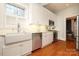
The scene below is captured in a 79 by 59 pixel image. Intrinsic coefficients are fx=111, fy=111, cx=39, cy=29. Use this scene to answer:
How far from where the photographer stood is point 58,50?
1.54 m

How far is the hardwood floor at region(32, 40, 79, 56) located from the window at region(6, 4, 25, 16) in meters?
0.59

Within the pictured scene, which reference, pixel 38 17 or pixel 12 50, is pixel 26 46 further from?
pixel 38 17

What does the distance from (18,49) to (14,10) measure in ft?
1.76

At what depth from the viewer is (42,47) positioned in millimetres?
1657

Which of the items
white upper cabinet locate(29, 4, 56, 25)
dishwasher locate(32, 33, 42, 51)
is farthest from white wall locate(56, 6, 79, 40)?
dishwasher locate(32, 33, 42, 51)

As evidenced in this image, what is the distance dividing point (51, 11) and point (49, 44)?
0.49 meters

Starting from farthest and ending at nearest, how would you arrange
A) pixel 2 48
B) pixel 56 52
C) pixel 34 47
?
pixel 34 47 → pixel 56 52 → pixel 2 48

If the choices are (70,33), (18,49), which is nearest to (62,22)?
(70,33)

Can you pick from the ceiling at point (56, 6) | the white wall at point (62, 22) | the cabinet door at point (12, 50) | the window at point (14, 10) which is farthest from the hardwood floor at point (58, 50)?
the window at point (14, 10)

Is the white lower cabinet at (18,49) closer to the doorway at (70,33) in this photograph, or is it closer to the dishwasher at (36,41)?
the dishwasher at (36,41)

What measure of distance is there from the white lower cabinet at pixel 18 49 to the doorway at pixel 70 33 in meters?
0.55

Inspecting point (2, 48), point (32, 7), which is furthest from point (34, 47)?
point (32, 7)

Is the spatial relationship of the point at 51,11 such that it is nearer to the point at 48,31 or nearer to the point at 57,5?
the point at 57,5

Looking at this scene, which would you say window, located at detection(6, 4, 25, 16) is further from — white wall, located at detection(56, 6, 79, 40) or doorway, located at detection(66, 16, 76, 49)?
doorway, located at detection(66, 16, 76, 49)
